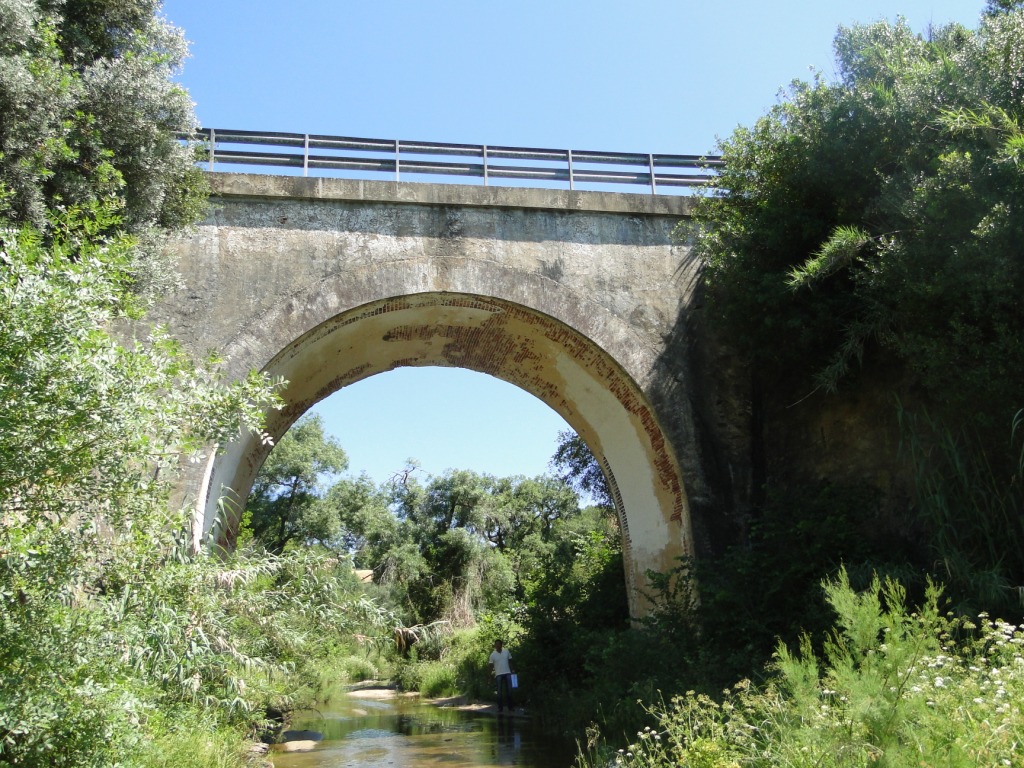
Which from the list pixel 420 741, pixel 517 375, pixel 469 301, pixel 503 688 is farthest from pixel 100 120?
pixel 503 688

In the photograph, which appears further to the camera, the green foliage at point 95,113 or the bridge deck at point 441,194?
the bridge deck at point 441,194

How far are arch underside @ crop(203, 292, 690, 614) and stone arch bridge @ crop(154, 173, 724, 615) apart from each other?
3 centimetres

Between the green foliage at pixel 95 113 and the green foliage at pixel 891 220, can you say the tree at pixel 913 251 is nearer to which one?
the green foliage at pixel 891 220

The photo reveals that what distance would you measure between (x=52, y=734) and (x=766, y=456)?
7999 millimetres

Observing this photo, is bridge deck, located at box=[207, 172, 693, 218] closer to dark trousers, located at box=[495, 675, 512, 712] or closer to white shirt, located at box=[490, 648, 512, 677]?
white shirt, located at box=[490, 648, 512, 677]

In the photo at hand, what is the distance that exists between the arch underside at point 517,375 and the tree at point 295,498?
16.0 metres

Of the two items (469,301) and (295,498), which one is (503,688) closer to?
(469,301)

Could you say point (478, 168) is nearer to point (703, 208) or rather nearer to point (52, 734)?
point (703, 208)

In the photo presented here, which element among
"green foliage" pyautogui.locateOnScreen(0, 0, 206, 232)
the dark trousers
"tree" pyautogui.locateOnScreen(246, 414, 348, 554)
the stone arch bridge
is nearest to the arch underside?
the stone arch bridge

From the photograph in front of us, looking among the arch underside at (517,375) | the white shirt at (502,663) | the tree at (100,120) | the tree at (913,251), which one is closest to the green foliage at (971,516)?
the tree at (913,251)

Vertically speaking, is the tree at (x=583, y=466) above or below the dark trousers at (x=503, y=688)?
above

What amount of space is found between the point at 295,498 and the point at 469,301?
18643 mm

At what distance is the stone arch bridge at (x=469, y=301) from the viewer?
948 centimetres

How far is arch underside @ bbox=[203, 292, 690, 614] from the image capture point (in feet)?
32.9
